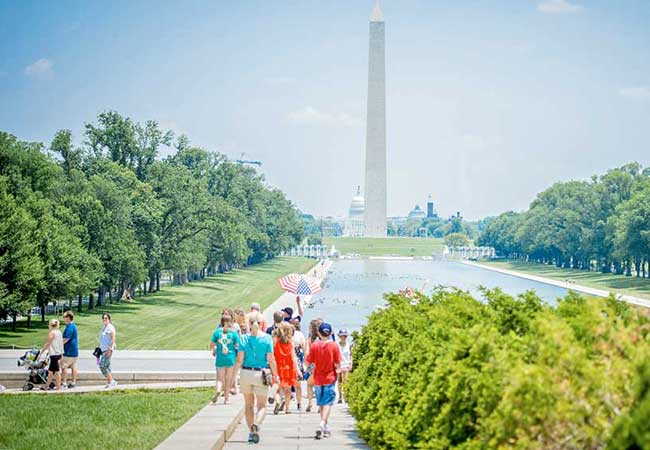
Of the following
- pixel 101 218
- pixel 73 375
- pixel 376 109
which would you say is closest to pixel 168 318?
pixel 101 218

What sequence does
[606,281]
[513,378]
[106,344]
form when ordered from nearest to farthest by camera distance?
[513,378] → [106,344] → [606,281]

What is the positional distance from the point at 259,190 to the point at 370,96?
21552mm

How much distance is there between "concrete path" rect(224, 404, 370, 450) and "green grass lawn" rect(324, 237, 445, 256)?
4616 inches

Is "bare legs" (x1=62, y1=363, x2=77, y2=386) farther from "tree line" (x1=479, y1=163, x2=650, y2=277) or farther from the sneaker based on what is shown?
"tree line" (x1=479, y1=163, x2=650, y2=277)

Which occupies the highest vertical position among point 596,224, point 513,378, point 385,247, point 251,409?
point 596,224

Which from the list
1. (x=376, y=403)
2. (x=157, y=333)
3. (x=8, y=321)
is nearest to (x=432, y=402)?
(x=376, y=403)

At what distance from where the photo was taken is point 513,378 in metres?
5.56

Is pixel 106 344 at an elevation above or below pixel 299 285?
below

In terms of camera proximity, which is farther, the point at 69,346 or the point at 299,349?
the point at 69,346

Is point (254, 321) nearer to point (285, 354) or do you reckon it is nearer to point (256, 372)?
point (256, 372)

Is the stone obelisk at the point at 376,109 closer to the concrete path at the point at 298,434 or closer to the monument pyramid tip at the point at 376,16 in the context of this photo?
the monument pyramid tip at the point at 376,16

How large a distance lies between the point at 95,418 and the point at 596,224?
265 ft

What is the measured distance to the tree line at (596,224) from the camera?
68.6 meters

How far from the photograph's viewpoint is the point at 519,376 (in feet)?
18.0
